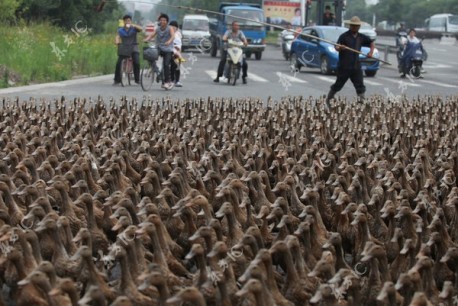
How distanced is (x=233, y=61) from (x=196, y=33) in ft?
77.1

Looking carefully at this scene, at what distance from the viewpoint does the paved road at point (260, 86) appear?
21266 millimetres

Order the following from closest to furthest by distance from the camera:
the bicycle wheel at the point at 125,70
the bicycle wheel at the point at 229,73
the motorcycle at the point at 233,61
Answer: the bicycle wheel at the point at 125,70 < the motorcycle at the point at 233,61 < the bicycle wheel at the point at 229,73

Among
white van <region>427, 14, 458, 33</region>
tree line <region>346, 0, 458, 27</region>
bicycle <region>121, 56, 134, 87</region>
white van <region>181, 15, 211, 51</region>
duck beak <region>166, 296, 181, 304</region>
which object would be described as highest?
duck beak <region>166, 296, 181, 304</region>

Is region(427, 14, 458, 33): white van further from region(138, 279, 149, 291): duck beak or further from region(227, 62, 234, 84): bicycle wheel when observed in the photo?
region(138, 279, 149, 291): duck beak

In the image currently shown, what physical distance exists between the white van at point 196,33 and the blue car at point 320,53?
10.8 meters

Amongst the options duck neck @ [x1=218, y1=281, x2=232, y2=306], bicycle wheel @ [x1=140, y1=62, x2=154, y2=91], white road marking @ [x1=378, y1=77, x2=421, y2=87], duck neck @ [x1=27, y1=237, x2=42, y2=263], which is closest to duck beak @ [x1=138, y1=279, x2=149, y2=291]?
duck neck @ [x1=218, y1=281, x2=232, y2=306]

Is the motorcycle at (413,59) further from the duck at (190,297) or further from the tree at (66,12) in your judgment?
the duck at (190,297)

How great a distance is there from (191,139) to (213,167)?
1.40 metres

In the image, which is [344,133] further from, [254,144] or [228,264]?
[228,264]

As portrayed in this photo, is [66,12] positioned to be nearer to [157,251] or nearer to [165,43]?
[165,43]

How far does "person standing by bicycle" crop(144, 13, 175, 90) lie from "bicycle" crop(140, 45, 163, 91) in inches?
7.1

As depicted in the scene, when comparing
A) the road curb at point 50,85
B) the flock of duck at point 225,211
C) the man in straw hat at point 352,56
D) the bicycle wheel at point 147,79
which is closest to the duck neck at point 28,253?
the flock of duck at point 225,211

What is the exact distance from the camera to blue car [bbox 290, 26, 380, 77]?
31.4m

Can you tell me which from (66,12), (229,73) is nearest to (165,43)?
(229,73)
